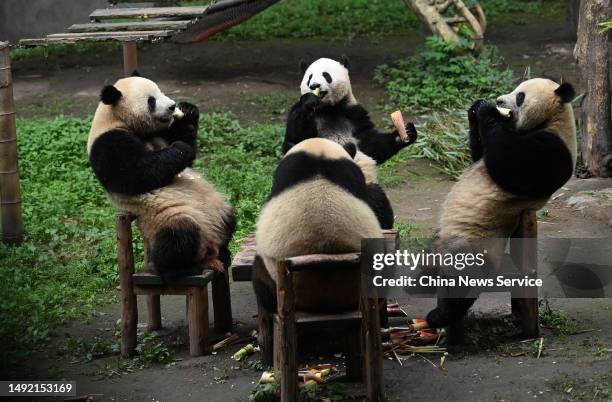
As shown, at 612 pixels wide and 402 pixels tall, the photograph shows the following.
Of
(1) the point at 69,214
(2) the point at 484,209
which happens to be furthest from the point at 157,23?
(2) the point at 484,209

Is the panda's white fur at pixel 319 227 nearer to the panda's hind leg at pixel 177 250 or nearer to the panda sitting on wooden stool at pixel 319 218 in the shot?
the panda sitting on wooden stool at pixel 319 218

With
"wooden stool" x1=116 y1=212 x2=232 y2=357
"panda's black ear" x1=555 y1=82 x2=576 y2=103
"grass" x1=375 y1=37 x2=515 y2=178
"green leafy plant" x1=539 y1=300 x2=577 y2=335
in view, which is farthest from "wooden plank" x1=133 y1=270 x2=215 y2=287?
"grass" x1=375 y1=37 x2=515 y2=178

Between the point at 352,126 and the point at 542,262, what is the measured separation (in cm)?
194

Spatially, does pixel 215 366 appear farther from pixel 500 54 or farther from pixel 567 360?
pixel 500 54

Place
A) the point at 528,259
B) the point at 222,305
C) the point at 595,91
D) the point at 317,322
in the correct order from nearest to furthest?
1. the point at 317,322
2. the point at 528,259
3. the point at 222,305
4. the point at 595,91

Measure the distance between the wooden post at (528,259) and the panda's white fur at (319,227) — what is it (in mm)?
1173

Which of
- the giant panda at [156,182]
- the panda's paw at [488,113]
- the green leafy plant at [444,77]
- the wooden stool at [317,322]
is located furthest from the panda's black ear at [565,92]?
the green leafy plant at [444,77]

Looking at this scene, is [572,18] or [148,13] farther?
[572,18]

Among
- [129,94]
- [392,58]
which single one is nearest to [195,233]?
[129,94]

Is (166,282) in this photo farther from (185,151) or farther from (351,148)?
(351,148)

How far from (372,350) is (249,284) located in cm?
277

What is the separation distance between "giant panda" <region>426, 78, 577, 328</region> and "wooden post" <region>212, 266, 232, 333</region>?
1.42 metres

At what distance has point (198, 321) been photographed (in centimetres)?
620

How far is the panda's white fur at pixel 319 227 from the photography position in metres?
5.19
